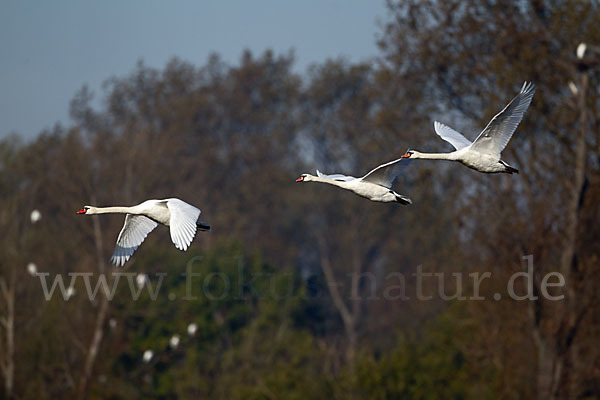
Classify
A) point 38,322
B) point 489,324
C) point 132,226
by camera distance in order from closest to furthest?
1. point 132,226
2. point 489,324
3. point 38,322

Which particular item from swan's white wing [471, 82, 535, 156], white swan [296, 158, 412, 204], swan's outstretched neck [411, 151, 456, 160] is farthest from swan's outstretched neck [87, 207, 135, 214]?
swan's white wing [471, 82, 535, 156]

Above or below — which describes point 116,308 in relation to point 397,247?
below

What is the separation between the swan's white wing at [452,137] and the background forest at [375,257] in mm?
7959

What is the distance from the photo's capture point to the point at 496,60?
1231 inches

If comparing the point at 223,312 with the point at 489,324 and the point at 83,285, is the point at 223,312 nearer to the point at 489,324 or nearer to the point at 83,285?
the point at 83,285

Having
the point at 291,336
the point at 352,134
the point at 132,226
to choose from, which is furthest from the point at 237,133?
the point at 132,226

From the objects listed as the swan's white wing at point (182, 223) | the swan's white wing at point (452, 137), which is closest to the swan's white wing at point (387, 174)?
the swan's white wing at point (452, 137)

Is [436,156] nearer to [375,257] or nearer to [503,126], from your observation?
[503,126]

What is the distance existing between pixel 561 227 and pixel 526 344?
4.89 metres

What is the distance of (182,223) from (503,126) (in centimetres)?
512

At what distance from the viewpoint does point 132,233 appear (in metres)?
18.6

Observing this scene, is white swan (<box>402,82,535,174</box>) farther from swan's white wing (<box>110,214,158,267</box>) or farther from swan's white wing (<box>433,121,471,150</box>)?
swan's white wing (<box>110,214,158,267</box>)

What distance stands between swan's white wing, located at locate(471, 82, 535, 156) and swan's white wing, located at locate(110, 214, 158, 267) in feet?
20.3

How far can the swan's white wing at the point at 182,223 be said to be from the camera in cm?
1503
